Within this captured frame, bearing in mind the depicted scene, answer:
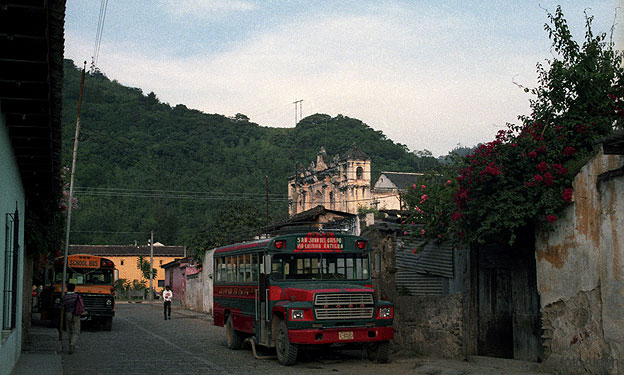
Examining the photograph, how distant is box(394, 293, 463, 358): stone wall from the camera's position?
13.9 metres

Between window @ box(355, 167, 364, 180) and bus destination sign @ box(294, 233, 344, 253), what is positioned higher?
window @ box(355, 167, 364, 180)

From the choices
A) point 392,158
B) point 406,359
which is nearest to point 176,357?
point 406,359

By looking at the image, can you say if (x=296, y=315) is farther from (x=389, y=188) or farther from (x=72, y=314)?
(x=389, y=188)

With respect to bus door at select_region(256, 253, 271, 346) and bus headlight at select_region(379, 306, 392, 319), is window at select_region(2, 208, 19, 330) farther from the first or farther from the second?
bus headlight at select_region(379, 306, 392, 319)

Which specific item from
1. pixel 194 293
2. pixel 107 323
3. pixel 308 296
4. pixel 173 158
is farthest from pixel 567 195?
pixel 173 158

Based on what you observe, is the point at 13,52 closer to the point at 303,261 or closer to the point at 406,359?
the point at 303,261

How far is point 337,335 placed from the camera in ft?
45.4

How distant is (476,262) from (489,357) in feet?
6.14

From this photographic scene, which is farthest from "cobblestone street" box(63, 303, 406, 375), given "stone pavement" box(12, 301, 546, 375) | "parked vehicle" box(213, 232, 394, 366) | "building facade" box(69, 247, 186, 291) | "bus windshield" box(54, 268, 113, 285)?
"building facade" box(69, 247, 186, 291)

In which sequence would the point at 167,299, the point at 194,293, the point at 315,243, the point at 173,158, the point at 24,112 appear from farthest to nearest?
the point at 173,158
the point at 194,293
the point at 167,299
the point at 315,243
the point at 24,112

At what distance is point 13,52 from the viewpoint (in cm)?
829

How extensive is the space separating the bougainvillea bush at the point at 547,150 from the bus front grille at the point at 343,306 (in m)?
2.42

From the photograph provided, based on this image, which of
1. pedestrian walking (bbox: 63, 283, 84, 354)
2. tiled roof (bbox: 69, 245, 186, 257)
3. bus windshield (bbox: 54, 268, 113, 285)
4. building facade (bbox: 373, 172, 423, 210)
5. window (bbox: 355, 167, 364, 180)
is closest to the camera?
pedestrian walking (bbox: 63, 283, 84, 354)

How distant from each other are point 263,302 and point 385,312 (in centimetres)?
282
